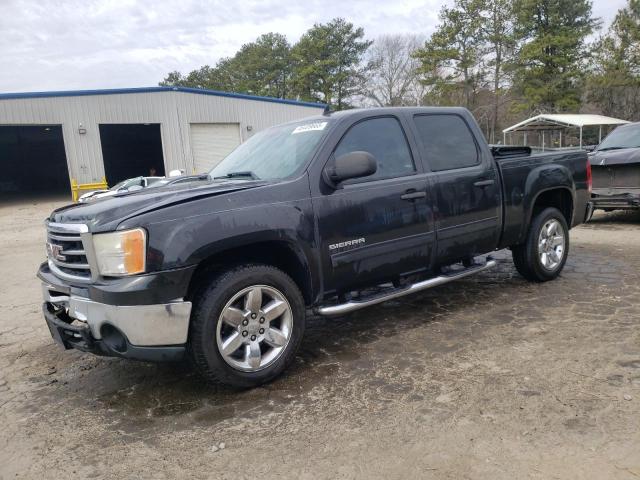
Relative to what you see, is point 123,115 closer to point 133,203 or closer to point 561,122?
point 561,122

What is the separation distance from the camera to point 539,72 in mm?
36219

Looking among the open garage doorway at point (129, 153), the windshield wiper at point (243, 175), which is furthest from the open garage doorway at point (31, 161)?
the windshield wiper at point (243, 175)

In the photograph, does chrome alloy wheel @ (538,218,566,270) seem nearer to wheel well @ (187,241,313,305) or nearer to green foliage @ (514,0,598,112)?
wheel well @ (187,241,313,305)

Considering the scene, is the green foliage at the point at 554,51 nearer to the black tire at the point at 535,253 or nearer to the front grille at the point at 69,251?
the black tire at the point at 535,253

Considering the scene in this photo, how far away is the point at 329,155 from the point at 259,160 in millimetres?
752

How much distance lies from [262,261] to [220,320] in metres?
0.58

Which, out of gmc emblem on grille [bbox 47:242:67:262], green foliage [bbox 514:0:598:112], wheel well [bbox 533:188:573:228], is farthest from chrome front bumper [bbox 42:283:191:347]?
green foliage [bbox 514:0:598:112]

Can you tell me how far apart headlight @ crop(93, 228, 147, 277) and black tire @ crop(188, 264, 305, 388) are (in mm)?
459

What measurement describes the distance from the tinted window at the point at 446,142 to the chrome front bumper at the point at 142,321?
8.47ft

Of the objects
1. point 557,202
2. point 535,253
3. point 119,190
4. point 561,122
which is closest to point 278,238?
point 119,190

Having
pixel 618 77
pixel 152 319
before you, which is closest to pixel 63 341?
pixel 152 319

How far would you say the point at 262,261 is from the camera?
11.9ft

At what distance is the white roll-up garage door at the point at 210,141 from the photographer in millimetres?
24328

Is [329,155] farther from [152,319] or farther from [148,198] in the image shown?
[152,319]
